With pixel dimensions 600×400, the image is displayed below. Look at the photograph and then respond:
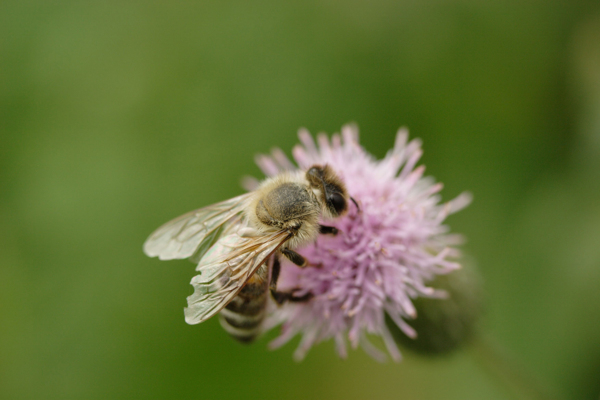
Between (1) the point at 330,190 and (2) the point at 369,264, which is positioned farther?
(2) the point at 369,264

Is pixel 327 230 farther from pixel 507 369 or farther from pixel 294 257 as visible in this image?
pixel 507 369

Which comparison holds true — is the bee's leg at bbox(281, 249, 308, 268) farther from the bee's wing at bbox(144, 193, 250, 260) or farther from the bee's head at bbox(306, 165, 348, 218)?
the bee's wing at bbox(144, 193, 250, 260)

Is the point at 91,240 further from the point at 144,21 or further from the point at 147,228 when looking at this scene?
the point at 144,21

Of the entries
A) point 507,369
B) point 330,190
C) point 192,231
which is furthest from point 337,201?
point 507,369

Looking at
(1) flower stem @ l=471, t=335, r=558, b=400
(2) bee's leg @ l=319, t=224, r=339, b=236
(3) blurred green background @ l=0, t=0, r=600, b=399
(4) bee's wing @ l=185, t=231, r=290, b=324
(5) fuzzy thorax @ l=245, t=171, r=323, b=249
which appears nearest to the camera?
(4) bee's wing @ l=185, t=231, r=290, b=324

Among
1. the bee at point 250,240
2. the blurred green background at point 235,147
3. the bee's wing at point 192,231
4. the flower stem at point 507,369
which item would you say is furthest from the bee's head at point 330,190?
the blurred green background at point 235,147

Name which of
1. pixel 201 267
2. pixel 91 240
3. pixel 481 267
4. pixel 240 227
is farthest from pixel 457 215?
pixel 91 240

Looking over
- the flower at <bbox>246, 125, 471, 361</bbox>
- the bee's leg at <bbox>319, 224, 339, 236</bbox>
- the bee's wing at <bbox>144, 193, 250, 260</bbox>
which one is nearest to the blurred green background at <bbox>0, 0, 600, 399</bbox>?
the flower at <bbox>246, 125, 471, 361</bbox>
